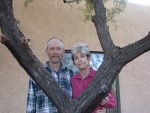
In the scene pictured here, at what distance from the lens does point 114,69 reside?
11.4 feet

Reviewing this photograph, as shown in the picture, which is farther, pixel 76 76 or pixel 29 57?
pixel 76 76

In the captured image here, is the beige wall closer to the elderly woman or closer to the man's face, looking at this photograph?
the man's face

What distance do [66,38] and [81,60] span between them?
3426 mm

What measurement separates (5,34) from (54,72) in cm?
73

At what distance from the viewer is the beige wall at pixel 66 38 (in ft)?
20.6

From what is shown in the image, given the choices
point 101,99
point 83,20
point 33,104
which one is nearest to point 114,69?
point 101,99

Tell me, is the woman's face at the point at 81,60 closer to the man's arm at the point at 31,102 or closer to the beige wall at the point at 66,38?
the man's arm at the point at 31,102

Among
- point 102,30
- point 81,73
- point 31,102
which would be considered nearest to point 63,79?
point 81,73

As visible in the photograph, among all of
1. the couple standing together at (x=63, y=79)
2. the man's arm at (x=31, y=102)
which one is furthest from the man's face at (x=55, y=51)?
the man's arm at (x=31, y=102)

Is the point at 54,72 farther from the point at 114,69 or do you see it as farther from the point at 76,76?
the point at 114,69

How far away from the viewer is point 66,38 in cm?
693

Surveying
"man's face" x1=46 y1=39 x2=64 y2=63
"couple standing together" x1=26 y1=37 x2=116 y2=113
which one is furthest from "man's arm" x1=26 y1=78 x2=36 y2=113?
"man's face" x1=46 y1=39 x2=64 y2=63

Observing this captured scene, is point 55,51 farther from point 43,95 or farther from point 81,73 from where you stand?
point 43,95

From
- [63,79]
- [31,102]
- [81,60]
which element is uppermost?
[81,60]
